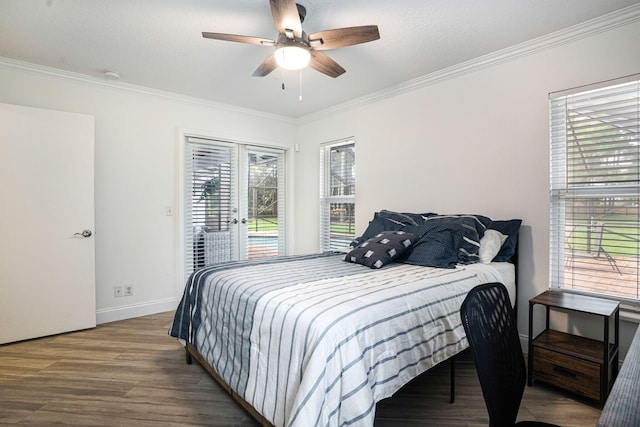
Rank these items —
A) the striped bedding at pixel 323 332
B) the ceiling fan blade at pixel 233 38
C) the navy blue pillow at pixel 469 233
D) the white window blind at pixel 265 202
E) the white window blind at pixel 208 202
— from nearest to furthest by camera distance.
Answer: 1. the striped bedding at pixel 323 332
2. the ceiling fan blade at pixel 233 38
3. the navy blue pillow at pixel 469 233
4. the white window blind at pixel 208 202
5. the white window blind at pixel 265 202

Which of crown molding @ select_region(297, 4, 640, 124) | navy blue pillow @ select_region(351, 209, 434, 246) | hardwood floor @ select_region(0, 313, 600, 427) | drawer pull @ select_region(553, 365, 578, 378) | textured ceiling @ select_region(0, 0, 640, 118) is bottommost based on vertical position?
hardwood floor @ select_region(0, 313, 600, 427)

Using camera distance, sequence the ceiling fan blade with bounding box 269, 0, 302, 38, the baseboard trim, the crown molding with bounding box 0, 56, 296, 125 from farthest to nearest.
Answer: the baseboard trim < the crown molding with bounding box 0, 56, 296, 125 < the ceiling fan blade with bounding box 269, 0, 302, 38

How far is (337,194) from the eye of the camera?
4.41 meters

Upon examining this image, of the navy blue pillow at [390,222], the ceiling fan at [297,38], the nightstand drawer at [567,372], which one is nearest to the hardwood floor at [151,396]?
the nightstand drawer at [567,372]

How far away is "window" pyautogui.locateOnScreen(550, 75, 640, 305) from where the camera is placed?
7.16 feet

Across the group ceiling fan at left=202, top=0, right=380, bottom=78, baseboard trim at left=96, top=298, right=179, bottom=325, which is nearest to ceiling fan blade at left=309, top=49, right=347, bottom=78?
ceiling fan at left=202, top=0, right=380, bottom=78

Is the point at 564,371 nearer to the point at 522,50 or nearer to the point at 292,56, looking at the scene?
the point at 522,50

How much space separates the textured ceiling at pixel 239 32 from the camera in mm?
2109

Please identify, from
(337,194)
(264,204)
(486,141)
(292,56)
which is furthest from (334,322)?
(264,204)

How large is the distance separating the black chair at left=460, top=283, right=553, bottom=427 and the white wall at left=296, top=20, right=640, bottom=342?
1.82 m

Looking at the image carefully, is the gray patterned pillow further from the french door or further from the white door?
the white door

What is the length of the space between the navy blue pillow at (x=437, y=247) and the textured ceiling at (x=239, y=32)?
1.49 metres

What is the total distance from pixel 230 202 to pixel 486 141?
10.1 feet

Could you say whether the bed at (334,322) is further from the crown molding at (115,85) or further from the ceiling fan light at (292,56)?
the crown molding at (115,85)
